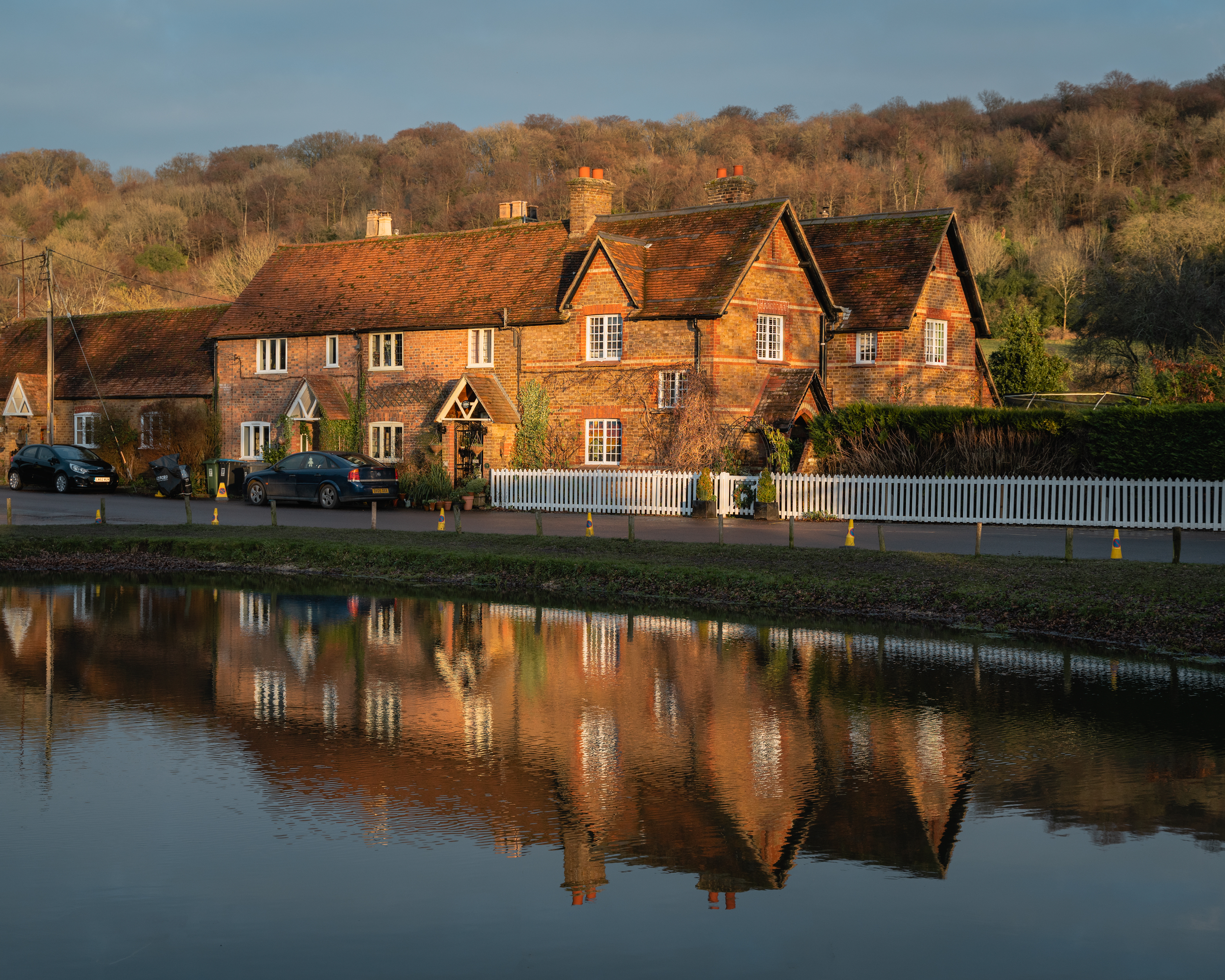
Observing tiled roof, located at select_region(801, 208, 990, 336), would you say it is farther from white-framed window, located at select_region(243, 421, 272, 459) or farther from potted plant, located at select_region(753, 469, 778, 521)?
white-framed window, located at select_region(243, 421, 272, 459)

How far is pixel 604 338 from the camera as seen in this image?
3819cm

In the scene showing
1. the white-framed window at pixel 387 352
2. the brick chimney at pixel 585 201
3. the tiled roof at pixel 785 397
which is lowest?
the tiled roof at pixel 785 397

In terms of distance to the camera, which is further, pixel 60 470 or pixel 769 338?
pixel 60 470

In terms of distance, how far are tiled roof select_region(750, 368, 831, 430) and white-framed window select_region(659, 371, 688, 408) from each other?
2243mm

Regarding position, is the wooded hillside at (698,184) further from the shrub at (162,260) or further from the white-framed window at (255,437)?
the white-framed window at (255,437)

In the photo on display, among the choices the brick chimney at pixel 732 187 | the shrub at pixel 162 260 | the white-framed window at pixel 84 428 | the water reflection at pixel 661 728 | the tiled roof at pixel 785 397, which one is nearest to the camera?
the water reflection at pixel 661 728

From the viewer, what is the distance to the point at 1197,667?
43.2 feet

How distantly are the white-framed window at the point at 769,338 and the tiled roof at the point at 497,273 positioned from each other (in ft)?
7.39

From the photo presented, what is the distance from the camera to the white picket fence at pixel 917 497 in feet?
93.7

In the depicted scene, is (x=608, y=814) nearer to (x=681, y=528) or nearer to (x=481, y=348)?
(x=681, y=528)

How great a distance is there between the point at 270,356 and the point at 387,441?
6374 mm

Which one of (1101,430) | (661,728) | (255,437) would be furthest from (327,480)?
(661,728)

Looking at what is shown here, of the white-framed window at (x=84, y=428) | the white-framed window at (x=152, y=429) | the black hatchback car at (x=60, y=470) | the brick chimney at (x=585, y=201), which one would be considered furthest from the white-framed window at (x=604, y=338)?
the white-framed window at (x=84, y=428)

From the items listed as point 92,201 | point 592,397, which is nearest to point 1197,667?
point 592,397
